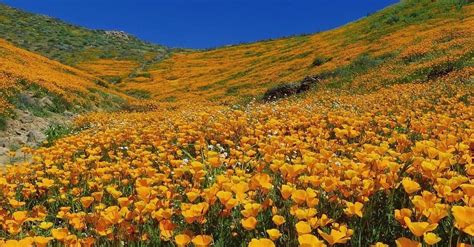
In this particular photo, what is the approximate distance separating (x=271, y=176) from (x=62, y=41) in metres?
80.9

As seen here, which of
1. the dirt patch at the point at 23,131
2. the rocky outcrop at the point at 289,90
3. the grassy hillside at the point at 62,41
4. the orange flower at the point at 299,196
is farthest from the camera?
the grassy hillside at the point at 62,41

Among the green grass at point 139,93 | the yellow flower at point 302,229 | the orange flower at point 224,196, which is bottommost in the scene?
the yellow flower at point 302,229

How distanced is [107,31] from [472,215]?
110 metres

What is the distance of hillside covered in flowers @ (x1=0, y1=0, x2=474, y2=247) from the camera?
10.1ft

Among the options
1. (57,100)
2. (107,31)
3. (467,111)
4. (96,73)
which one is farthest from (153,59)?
(467,111)

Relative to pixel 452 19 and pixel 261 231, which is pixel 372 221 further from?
pixel 452 19

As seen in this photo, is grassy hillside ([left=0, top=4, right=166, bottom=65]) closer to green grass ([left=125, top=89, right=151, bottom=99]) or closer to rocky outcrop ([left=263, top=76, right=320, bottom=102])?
green grass ([left=125, top=89, right=151, bottom=99])

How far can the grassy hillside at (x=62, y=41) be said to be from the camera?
68.9 meters

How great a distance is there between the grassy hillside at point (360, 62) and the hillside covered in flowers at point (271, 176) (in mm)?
379

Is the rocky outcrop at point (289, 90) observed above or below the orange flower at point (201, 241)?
above

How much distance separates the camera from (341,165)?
4348 millimetres

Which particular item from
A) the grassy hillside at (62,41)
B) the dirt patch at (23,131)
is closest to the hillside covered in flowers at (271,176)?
the dirt patch at (23,131)

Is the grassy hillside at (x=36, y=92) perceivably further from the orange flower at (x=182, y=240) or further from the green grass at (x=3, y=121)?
the orange flower at (x=182, y=240)

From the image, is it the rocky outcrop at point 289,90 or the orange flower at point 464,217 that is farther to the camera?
the rocky outcrop at point 289,90
